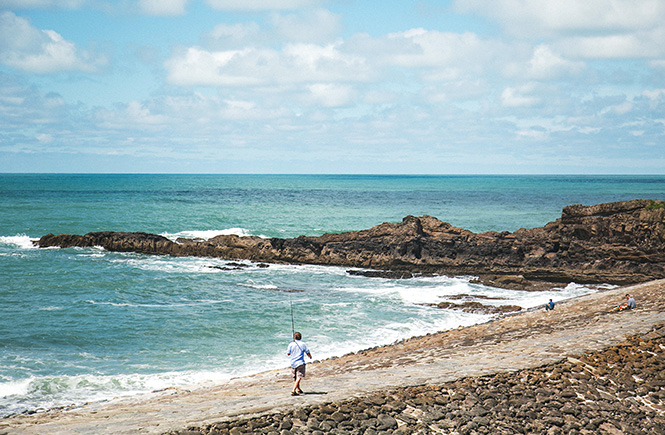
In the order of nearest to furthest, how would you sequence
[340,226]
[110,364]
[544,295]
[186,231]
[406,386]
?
[406,386]
[110,364]
[544,295]
[186,231]
[340,226]

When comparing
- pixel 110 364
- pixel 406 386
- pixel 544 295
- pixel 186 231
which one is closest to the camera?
pixel 406 386

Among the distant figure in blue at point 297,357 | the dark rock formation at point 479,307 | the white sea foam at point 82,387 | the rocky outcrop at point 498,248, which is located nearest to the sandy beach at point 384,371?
the distant figure in blue at point 297,357

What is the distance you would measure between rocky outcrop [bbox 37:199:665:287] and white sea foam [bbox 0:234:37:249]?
265 inches

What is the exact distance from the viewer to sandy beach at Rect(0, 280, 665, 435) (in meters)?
9.91

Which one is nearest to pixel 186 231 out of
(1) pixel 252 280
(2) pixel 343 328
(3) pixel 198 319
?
(1) pixel 252 280

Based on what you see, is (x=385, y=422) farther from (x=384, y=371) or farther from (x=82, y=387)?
(x=82, y=387)

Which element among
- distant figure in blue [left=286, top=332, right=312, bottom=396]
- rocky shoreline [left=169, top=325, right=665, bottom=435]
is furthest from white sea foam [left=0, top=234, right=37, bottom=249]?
rocky shoreline [left=169, top=325, right=665, bottom=435]

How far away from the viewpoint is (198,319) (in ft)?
70.5

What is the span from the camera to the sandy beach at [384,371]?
9.91 meters

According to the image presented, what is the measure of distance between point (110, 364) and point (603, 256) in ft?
90.8

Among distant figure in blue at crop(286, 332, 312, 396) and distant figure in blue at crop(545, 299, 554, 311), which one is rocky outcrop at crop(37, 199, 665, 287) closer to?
distant figure in blue at crop(545, 299, 554, 311)

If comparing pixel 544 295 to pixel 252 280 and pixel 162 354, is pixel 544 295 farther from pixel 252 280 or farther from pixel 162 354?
pixel 162 354

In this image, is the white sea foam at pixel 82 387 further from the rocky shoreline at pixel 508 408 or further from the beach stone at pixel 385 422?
the beach stone at pixel 385 422

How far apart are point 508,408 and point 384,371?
3818 mm
